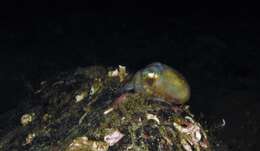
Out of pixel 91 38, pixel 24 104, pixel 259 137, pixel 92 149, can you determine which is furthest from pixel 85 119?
pixel 91 38

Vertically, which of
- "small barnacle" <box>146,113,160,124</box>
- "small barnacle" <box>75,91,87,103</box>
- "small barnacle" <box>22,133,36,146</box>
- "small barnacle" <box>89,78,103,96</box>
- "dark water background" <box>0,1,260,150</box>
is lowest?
"dark water background" <box>0,1,260,150</box>

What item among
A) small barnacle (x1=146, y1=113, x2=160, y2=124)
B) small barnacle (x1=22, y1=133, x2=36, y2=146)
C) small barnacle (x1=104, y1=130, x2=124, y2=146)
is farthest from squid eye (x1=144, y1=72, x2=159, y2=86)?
small barnacle (x1=22, y1=133, x2=36, y2=146)

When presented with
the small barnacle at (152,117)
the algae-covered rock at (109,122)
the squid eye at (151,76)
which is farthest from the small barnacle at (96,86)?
the small barnacle at (152,117)

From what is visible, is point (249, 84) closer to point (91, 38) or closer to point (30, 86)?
point (30, 86)

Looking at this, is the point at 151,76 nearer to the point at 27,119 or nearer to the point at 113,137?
the point at 113,137

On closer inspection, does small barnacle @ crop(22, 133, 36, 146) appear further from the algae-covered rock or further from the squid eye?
the squid eye
